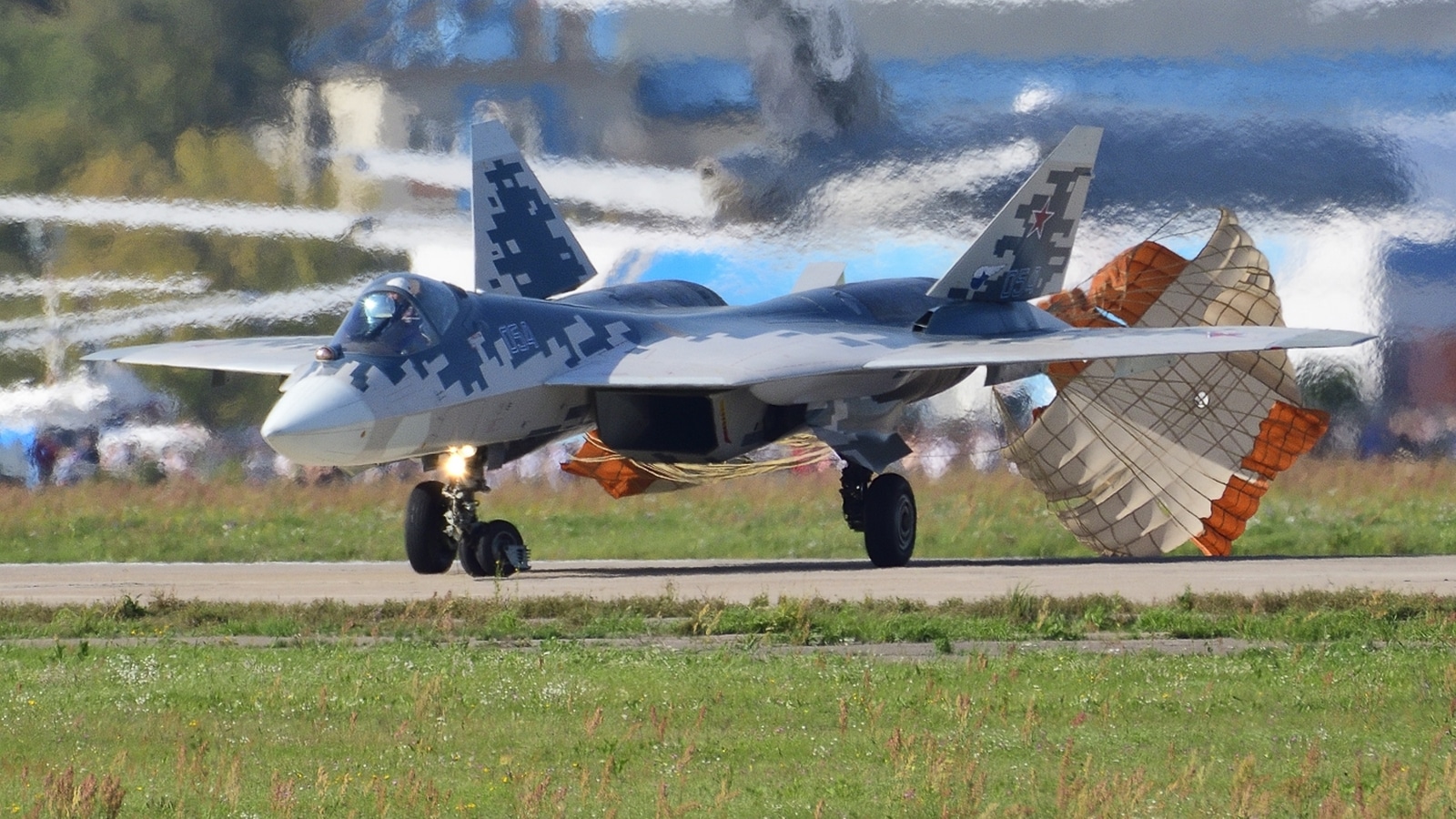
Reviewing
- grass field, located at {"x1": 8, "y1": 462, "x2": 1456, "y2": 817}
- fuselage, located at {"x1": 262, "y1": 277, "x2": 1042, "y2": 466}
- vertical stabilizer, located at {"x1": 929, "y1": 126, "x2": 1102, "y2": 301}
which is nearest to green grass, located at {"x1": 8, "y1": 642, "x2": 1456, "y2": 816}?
grass field, located at {"x1": 8, "y1": 462, "x2": 1456, "y2": 817}

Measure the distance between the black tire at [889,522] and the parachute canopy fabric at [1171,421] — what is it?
2.40m

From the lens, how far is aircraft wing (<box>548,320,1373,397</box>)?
1925 centimetres

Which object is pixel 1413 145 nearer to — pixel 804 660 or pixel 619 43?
pixel 619 43

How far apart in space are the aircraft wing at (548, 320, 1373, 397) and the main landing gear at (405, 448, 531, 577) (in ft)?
4.64

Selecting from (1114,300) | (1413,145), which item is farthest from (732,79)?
(1413,145)

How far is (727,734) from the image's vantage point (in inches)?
374

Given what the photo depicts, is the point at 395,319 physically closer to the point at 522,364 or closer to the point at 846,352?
the point at 522,364

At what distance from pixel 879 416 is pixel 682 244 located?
16.7 feet

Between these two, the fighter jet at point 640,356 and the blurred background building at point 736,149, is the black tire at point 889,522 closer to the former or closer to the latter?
the fighter jet at point 640,356

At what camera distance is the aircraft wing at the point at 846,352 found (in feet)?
63.2

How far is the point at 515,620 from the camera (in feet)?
48.3

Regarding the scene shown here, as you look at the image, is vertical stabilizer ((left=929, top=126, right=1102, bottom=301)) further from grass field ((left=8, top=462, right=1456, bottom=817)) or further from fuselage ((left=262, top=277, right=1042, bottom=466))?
grass field ((left=8, top=462, right=1456, bottom=817))


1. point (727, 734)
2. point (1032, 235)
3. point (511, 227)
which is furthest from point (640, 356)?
point (727, 734)

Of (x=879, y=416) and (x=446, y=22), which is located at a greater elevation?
(x=446, y=22)
